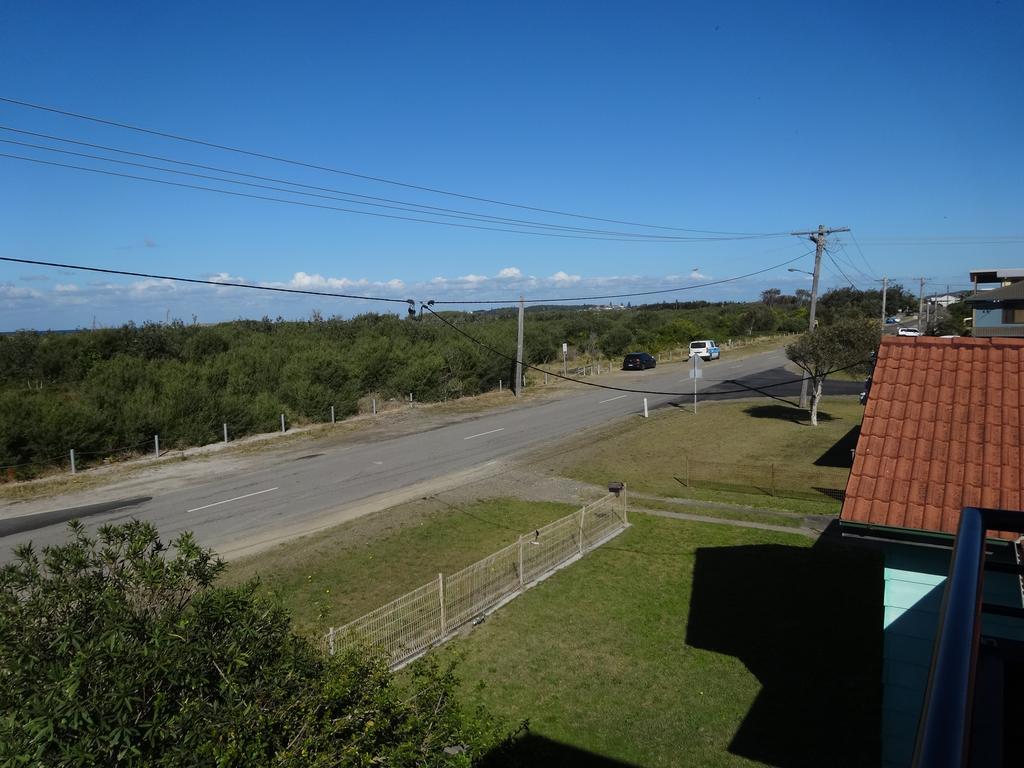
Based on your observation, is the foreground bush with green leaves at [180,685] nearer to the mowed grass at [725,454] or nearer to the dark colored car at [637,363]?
the mowed grass at [725,454]

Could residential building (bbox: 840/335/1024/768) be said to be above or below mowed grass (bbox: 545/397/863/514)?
above

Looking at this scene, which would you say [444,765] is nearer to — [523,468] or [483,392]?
[523,468]

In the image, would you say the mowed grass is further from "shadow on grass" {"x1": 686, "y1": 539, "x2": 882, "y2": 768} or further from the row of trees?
the row of trees

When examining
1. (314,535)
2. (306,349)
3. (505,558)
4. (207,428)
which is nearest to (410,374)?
(306,349)

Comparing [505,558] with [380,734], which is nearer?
[380,734]

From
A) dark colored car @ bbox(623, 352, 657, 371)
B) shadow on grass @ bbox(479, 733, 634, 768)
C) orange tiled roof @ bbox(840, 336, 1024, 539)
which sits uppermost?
orange tiled roof @ bbox(840, 336, 1024, 539)

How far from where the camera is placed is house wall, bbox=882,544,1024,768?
300 inches

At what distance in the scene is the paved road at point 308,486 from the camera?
57.3 feet

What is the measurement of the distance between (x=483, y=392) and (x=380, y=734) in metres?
38.4

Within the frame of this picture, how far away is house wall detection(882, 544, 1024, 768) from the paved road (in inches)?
501

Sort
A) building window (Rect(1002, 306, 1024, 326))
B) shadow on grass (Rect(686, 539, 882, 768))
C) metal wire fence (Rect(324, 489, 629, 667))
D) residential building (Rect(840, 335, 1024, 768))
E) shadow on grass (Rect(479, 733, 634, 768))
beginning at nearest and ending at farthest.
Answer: residential building (Rect(840, 335, 1024, 768)) → shadow on grass (Rect(479, 733, 634, 768)) → shadow on grass (Rect(686, 539, 882, 768)) → metal wire fence (Rect(324, 489, 629, 667)) → building window (Rect(1002, 306, 1024, 326))

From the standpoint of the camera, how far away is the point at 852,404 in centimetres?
3725

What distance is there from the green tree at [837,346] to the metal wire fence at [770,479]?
29.3ft

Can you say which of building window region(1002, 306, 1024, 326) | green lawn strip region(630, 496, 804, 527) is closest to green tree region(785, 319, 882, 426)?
building window region(1002, 306, 1024, 326)
